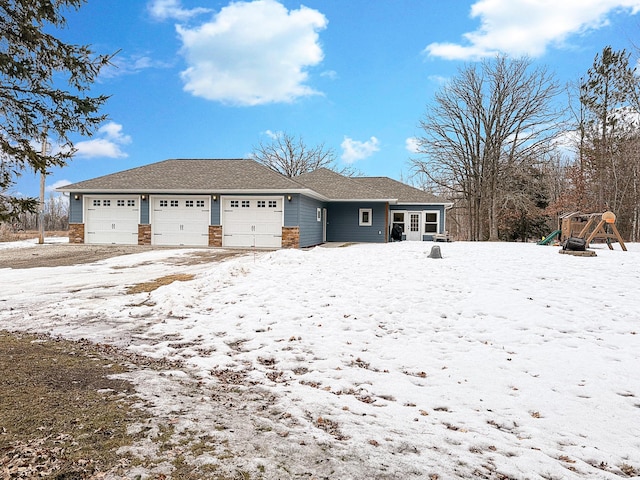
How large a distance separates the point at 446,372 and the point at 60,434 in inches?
145

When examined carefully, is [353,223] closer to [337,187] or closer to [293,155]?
[337,187]

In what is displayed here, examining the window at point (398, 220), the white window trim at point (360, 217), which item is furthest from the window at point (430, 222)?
the white window trim at point (360, 217)

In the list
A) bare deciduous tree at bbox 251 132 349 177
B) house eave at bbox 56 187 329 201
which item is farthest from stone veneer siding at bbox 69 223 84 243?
bare deciduous tree at bbox 251 132 349 177

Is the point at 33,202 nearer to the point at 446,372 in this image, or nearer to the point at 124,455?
the point at 124,455

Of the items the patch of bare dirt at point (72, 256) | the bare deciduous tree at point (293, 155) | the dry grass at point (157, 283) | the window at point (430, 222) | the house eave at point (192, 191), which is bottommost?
the dry grass at point (157, 283)

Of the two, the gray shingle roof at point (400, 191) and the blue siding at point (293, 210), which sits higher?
the gray shingle roof at point (400, 191)

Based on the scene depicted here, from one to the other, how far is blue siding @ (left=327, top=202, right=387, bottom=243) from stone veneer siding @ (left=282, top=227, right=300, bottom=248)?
593cm

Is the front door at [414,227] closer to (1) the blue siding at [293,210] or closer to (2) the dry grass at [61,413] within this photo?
(1) the blue siding at [293,210]

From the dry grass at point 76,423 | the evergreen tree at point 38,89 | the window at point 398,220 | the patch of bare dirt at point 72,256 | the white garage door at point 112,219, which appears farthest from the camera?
the window at point 398,220

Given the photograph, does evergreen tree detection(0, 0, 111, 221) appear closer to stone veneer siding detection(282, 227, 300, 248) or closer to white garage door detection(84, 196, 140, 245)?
stone veneer siding detection(282, 227, 300, 248)

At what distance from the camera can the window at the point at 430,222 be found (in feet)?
83.1

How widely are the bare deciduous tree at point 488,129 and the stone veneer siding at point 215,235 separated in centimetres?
1626

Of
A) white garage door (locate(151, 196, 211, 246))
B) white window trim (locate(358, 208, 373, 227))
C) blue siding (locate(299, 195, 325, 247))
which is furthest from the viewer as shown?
white window trim (locate(358, 208, 373, 227))

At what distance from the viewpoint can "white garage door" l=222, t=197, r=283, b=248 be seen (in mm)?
18359
